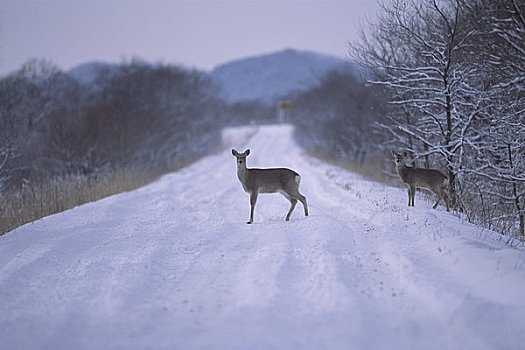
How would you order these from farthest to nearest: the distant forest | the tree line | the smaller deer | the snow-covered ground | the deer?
the smaller deer < the deer < the distant forest < the tree line < the snow-covered ground

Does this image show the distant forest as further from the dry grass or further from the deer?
the deer

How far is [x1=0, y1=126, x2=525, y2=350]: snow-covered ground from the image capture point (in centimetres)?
569

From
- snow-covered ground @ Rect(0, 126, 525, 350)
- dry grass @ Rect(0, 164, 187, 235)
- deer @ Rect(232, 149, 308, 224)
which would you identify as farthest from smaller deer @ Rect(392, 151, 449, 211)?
dry grass @ Rect(0, 164, 187, 235)

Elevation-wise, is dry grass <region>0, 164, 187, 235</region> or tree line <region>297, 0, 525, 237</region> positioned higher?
Answer: tree line <region>297, 0, 525, 237</region>

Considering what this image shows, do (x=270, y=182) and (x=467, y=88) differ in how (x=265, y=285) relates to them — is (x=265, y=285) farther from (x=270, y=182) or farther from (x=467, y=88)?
(x=467, y=88)

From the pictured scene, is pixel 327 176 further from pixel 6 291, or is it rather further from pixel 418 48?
pixel 6 291

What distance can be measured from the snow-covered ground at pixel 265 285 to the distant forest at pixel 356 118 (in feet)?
8.31

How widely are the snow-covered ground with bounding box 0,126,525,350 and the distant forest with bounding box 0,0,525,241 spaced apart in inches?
99.7

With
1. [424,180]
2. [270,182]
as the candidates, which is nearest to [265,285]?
[270,182]

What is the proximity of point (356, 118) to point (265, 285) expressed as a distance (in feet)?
85.9

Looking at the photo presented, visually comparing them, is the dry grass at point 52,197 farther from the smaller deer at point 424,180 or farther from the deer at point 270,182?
the smaller deer at point 424,180

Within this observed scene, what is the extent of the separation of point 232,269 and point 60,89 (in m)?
40.1

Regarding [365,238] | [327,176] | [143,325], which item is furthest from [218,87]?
[143,325]

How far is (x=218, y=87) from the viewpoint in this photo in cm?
5597
